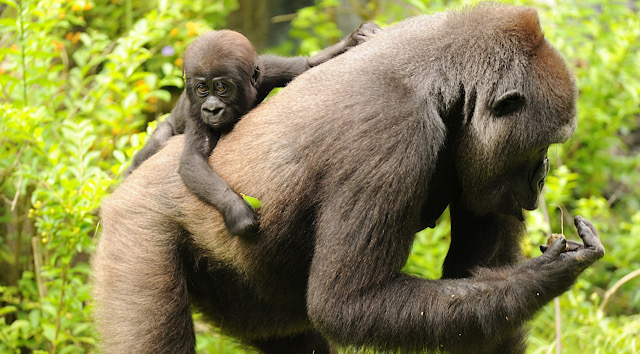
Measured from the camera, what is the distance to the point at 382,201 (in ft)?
9.66

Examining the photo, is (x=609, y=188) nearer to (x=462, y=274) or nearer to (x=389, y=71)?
(x=462, y=274)

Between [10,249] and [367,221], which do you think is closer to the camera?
[367,221]

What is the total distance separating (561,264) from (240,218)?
1391mm

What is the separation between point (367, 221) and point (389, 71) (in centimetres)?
68

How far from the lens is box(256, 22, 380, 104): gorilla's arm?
3.83 m

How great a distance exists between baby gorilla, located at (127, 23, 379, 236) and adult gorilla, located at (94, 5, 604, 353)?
4.4 inches

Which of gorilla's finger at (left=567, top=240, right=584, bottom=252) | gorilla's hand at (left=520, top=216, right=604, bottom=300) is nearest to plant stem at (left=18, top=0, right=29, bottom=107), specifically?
gorilla's hand at (left=520, top=216, right=604, bottom=300)

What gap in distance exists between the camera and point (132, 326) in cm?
336

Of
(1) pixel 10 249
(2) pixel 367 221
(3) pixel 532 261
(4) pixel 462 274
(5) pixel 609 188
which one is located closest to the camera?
(2) pixel 367 221

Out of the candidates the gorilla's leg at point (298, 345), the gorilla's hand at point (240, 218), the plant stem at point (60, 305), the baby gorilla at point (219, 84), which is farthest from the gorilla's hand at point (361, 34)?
the plant stem at point (60, 305)

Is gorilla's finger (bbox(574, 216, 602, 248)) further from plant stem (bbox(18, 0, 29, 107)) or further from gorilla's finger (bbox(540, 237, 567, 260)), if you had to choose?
plant stem (bbox(18, 0, 29, 107))

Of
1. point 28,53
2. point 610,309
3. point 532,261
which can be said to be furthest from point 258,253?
point 610,309

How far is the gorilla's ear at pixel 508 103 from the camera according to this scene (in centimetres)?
305

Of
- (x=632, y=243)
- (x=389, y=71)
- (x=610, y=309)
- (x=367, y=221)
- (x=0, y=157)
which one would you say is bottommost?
(x=610, y=309)
